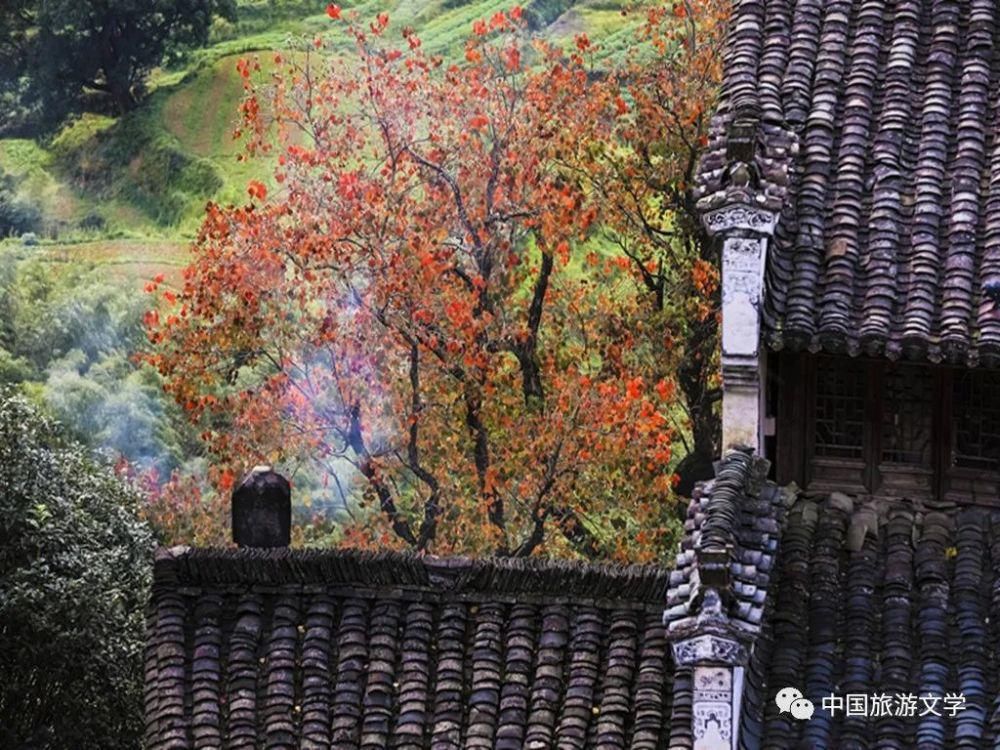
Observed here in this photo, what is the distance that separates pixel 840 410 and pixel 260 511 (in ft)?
18.7

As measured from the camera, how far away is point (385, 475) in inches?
1359

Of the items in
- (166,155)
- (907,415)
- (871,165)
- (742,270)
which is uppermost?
(871,165)

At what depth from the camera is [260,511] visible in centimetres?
1939

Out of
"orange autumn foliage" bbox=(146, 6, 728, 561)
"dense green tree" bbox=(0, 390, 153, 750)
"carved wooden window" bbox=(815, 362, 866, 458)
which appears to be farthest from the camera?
"orange autumn foliage" bbox=(146, 6, 728, 561)

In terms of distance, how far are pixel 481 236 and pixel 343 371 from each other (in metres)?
3.17

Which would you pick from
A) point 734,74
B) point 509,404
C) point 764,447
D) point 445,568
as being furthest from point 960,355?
point 509,404

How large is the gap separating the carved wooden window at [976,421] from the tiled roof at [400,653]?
9.74 ft

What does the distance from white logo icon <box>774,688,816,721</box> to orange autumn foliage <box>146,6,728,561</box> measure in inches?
582

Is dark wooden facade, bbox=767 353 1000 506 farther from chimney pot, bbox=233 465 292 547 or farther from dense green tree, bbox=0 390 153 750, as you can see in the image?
dense green tree, bbox=0 390 153 750

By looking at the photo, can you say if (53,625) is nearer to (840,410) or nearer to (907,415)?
(840,410)

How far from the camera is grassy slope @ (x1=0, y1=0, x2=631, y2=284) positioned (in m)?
50.0

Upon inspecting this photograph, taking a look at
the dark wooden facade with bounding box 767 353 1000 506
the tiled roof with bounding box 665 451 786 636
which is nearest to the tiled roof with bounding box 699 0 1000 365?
the dark wooden facade with bounding box 767 353 1000 506

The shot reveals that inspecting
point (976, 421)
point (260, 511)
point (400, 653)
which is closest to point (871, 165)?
point (976, 421)

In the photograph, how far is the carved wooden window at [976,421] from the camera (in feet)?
58.4
